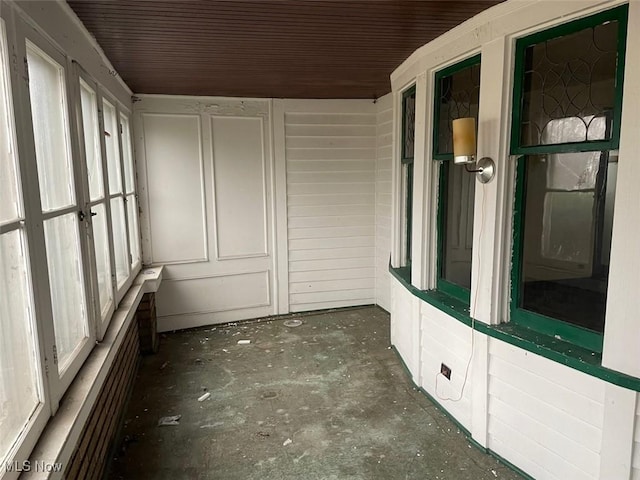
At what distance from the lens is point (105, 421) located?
8.28ft

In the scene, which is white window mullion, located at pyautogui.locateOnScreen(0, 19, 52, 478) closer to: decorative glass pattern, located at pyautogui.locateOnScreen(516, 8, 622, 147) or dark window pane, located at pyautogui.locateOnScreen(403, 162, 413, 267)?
decorative glass pattern, located at pyautogui.locateOnScreen(516, 8, 622, 147)

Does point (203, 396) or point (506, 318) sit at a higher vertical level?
point (506, 318)

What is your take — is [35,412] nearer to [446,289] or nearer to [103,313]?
[103,313]

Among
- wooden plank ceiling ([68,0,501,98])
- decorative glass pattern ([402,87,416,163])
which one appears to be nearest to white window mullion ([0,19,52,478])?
wooden plank ceiling ([68,0,501,98])

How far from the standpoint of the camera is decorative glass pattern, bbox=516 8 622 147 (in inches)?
74.6

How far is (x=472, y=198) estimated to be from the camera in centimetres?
279

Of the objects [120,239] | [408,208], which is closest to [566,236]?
[408,208]

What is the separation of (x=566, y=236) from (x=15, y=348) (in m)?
2.57

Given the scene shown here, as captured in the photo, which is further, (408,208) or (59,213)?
(408,208)

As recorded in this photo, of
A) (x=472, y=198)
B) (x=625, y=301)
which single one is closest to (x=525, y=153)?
(x=472, y=198)

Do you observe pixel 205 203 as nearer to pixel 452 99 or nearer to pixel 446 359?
pixel 452 99

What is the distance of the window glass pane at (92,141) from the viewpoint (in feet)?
8.66

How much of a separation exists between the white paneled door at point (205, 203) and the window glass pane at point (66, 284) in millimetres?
2409

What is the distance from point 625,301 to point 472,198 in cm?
116
